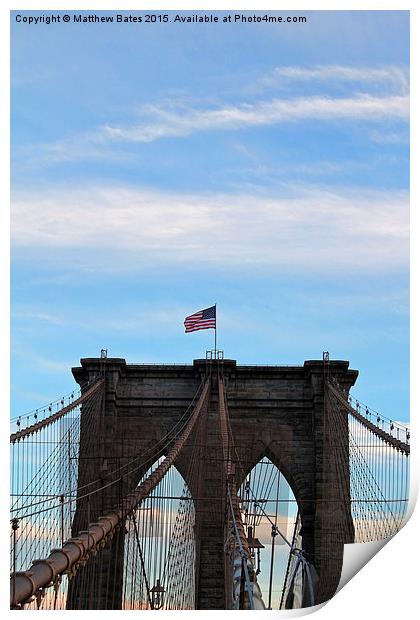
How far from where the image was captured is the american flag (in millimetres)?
32281

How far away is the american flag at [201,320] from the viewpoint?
32281 millimetres

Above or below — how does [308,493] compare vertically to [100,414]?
below

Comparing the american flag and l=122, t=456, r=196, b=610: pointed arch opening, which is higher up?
the american flag

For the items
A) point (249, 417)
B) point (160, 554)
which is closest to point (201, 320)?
point (249, 417)

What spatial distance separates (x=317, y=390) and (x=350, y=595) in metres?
22.1

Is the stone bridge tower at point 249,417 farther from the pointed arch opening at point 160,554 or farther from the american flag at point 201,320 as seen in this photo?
the pointed arch opening at point 160,554

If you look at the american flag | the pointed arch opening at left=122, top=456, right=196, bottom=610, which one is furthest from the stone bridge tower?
the pointed arch opening at left=122, top=456, right=196, bottom=610

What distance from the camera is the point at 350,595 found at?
1064 centimetres

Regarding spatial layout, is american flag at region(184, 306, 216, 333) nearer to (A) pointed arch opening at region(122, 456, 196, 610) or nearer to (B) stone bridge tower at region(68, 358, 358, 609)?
(B) stone bridge tower at region(68, 358, 358, 609)

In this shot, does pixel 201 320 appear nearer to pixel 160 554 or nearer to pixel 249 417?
pixel 249 417

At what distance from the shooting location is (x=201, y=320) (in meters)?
32.5
